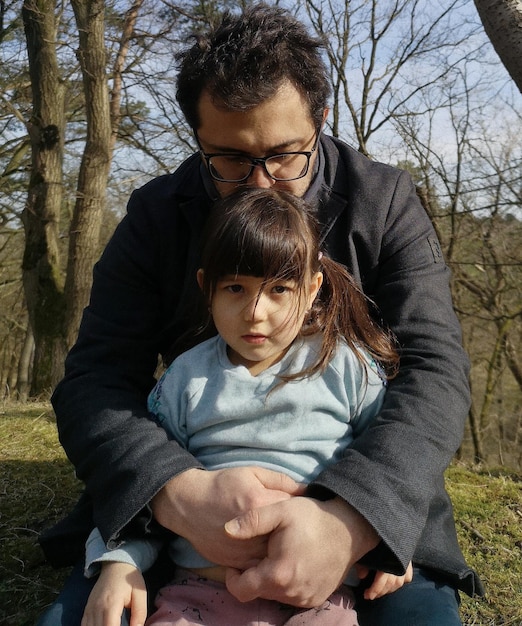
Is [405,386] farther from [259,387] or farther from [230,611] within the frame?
[230,611]

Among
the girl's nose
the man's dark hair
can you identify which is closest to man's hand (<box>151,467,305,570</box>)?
the girl's nose

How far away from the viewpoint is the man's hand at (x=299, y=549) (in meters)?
1.40

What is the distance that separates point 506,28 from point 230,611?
9.36 ft

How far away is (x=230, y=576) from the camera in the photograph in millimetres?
1489

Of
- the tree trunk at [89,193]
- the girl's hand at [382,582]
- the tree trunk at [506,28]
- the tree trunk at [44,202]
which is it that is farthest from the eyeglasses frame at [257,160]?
the tree trunk at [44,202]

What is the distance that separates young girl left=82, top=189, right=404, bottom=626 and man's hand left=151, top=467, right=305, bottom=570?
0.34 feet

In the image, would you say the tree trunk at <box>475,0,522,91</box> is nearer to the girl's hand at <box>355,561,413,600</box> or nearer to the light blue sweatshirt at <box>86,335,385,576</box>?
the light blue sweatshirt at <box>86,335,385,576</box>

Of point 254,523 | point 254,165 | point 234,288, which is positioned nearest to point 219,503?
point 254,523

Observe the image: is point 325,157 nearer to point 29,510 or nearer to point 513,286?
A: point 29,510

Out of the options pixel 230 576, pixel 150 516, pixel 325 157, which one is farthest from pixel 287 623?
pixel 325 157

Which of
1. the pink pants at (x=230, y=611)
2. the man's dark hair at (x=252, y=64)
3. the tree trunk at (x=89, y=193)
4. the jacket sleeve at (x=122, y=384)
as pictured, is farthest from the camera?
the tree trunk at (x=89, y=193)

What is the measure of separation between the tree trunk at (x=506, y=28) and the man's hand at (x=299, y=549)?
8.32 feet

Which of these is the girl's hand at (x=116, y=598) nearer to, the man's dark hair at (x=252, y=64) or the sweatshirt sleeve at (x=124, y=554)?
the sweatshirt sleeve at (x=124, y=554)

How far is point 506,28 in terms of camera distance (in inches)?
121
